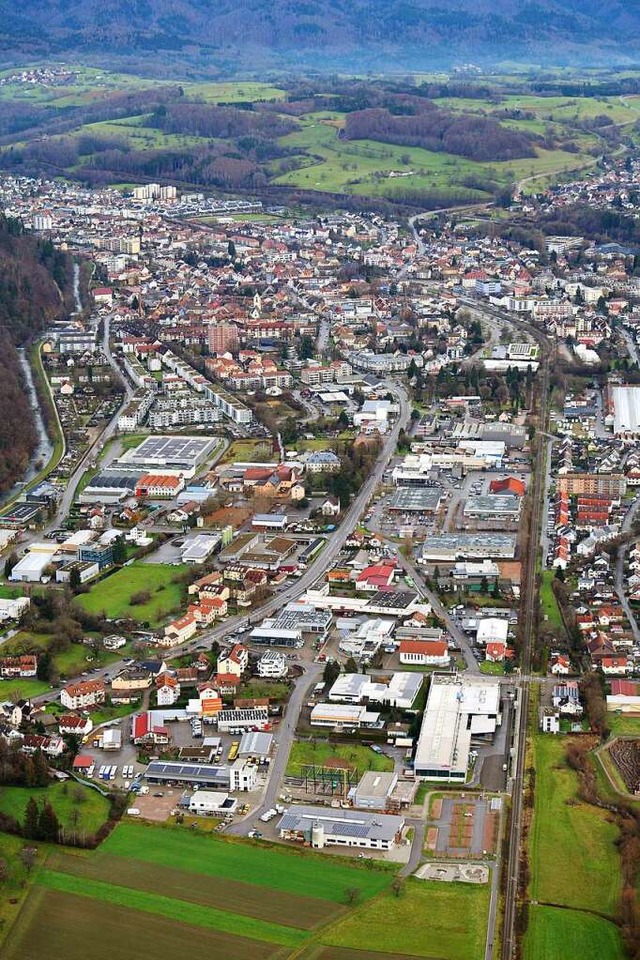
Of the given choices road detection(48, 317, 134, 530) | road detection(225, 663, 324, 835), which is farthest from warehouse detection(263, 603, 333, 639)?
road detection(48, 317, 134, 530)

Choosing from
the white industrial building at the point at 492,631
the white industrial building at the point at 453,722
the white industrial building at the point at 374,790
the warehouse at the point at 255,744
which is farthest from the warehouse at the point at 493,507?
the white industrial building at the point at 374,790

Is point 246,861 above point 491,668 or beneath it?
above

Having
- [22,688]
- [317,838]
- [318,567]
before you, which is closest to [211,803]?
[317,838]

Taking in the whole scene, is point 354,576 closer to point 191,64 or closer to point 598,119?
point 598,119

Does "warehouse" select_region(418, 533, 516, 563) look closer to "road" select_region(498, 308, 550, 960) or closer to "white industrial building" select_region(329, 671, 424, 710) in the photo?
"road" select_region(498, 308, 550, 960)

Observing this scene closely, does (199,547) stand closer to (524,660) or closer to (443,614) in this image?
(443,614)

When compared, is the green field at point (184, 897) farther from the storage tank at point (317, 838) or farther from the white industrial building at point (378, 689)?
the white industrial building at point (378, 689)

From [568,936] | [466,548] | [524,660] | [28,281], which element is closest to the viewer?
[568,936]
